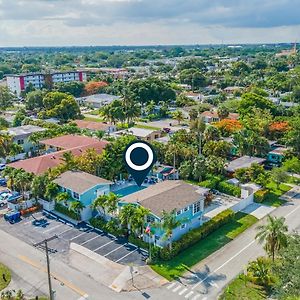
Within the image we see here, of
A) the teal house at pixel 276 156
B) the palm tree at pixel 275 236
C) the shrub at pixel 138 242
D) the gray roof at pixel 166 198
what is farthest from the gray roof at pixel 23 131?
the palm tree at pixel 275 236

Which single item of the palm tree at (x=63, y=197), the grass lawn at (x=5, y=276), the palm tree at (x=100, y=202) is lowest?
the grass lawn at (x=5, y=276)

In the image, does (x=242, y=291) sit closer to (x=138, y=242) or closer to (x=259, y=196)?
(x=138, y=242)

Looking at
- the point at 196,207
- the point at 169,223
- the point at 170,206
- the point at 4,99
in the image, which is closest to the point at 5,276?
the point at 169,223

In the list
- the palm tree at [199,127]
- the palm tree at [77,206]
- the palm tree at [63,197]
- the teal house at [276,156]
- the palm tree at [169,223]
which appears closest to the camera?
the palm tree at [169,223]

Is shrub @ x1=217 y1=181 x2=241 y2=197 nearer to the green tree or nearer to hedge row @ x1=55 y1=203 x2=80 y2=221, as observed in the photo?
hedge row @ x1=55 y1=203 x2=80 y2=221

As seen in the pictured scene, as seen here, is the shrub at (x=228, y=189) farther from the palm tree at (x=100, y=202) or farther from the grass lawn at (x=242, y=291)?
the grass lawn at (x=242, y=291)

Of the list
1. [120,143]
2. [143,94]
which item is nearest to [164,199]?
[120,143]

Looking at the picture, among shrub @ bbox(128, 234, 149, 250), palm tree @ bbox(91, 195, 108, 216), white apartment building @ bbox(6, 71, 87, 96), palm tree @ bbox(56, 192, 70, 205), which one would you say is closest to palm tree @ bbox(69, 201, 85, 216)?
palm tree @ bbox(56, 192, 70, 205)
